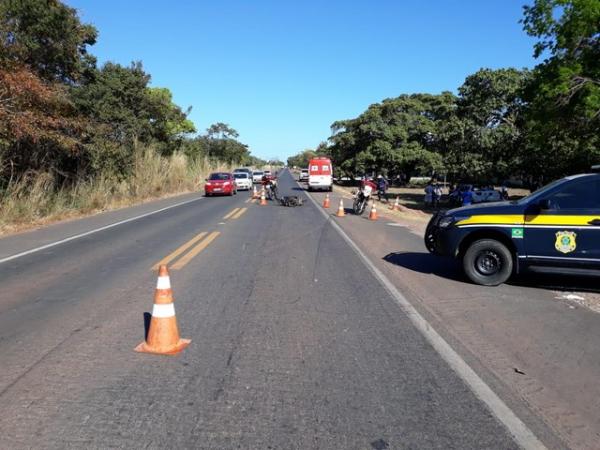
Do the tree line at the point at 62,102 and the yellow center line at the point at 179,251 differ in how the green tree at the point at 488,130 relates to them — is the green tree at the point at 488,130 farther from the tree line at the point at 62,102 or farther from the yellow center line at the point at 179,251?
the yellow center line at the point at 179,251

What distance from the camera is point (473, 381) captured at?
436cm

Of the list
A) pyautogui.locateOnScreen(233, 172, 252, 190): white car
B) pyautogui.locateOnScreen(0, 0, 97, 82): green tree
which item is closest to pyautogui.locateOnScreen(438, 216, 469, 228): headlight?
pyautogui.locateOnScreen(0, 0, 97, 82): green tree

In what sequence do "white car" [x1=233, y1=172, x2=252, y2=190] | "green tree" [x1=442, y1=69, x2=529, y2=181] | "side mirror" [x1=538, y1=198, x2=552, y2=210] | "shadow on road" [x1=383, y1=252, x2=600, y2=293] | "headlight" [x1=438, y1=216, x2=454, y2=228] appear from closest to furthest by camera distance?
"side mirror" [x1=538, y1=198, x2=552, y2=210]
"shadow on road" [x1=383, y1=252, x2=600, y2=293]
"headlight" [x1=438, y1=216, x2=454, y2=228]
"green tree" [x1=442, y1=69, x2=529, y2=181]
"white car" [x1=233, y1=172, x2=252, y2=190]

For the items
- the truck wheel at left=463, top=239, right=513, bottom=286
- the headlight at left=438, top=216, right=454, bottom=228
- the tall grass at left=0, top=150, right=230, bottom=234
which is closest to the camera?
the truck wheel at left=463, top=239, right=513, bottom=286

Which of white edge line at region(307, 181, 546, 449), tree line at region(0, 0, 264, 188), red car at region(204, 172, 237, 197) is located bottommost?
white edge line at region(307, 181, 546, 449)

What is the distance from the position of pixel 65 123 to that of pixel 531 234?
52.2 ft

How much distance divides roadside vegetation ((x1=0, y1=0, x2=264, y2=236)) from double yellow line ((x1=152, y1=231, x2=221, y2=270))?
19.8 ft

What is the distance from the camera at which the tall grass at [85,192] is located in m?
16.8

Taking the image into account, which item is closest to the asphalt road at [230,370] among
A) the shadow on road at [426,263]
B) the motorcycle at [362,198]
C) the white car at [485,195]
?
the shadow on road at [426,263]

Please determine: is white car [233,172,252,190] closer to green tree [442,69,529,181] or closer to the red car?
the red car

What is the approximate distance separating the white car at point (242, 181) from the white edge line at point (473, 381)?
37.0m

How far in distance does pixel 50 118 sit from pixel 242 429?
52.0 feet

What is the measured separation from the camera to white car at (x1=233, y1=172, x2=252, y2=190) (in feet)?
144

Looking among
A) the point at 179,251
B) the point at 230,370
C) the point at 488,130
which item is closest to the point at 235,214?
the point at 179,251
